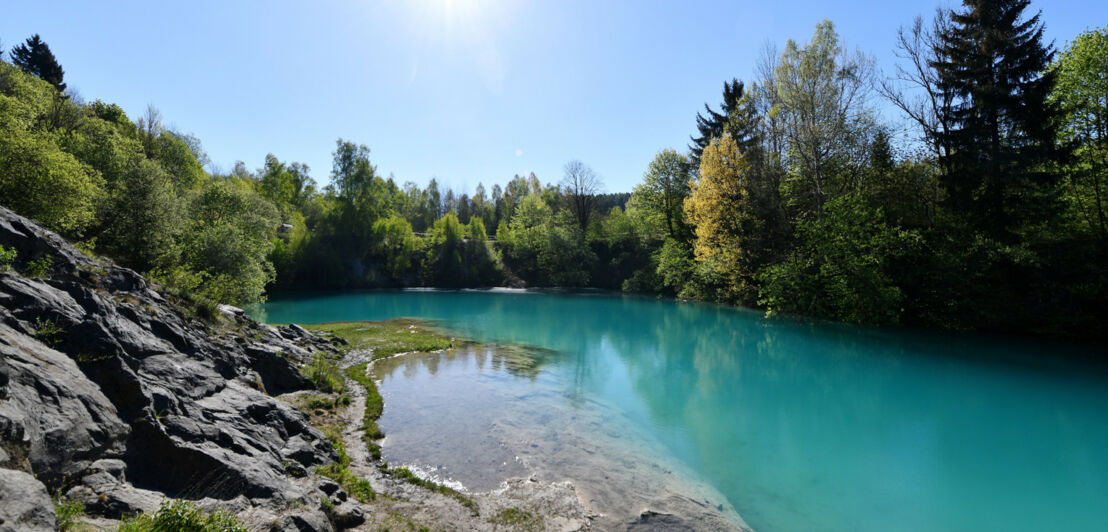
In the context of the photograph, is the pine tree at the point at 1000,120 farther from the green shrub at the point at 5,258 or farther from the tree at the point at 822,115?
the green shrub at the point at 5,258

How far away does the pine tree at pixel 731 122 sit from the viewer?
39969 mm

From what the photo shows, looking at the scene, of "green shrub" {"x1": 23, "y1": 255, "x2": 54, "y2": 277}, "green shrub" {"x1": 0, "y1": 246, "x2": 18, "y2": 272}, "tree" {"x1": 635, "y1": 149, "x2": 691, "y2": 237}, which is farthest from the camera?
"tree" {"x1": 635, "y1": 149, "x2": 691, "y2": 237}

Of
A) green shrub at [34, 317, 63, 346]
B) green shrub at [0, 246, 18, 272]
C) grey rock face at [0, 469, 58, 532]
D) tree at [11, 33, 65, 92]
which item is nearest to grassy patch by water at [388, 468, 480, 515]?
grey rock face at [0, 469, 58, 532]

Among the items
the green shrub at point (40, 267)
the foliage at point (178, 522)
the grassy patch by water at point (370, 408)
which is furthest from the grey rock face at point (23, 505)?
the green shrub at point (40, 267)

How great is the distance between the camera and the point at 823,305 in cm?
2784

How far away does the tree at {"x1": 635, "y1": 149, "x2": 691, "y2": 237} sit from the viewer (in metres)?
50.6

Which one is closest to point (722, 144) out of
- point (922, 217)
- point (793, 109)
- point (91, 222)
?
point (793, 109)

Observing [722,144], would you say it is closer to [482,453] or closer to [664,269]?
[664,269]

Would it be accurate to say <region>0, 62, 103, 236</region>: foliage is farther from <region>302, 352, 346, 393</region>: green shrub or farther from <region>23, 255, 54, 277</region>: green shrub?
<region>302, 352, 346, 393</region>: green shrub

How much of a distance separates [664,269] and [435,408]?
38.5 m

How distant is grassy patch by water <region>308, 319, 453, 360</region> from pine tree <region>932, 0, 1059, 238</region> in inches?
1182

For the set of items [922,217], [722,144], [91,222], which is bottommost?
[91,222]

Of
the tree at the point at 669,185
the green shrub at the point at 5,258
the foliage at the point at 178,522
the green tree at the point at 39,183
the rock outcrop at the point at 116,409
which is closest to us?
the foliage at the point at 178,522

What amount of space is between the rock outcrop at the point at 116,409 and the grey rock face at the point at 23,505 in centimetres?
1
